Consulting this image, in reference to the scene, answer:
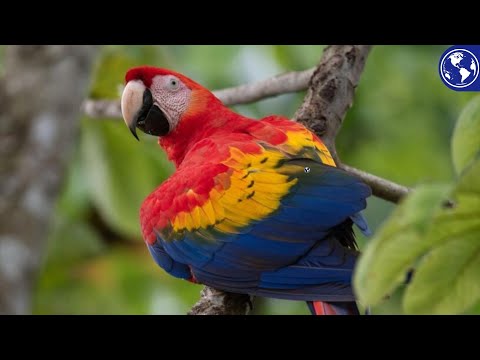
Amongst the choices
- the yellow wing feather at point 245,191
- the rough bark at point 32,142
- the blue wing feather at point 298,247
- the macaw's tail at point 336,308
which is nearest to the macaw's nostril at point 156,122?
the rough bark at point 32,142

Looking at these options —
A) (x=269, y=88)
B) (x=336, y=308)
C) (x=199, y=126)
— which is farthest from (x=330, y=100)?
(x=336, y=308)

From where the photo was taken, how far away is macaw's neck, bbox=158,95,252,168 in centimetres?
221

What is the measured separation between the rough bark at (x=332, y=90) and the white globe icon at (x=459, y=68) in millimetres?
508

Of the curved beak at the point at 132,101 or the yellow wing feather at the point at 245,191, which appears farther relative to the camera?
the curved beak at the point at 132,101

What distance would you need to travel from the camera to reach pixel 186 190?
1.82 m

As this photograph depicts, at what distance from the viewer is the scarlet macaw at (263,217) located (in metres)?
1.57

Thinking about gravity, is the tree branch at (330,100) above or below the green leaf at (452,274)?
above

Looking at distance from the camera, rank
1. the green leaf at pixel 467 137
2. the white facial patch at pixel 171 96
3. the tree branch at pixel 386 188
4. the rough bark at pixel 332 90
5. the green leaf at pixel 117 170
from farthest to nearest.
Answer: the green leaf at pixel 117 170, the white facial patch at pixel 171 96, the rough bark at pixel 332 90, the tree branch at pixel 386 188, the green leaf at pixel 467 137

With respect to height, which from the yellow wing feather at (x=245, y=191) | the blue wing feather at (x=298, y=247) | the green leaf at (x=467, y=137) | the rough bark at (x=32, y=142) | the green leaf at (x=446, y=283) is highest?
the rough bark at (x=32, y=142)

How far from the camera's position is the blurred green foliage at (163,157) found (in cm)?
283

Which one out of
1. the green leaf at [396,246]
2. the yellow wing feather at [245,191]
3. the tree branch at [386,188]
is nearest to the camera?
the green leaf at [396,246]

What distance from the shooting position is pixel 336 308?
1541mm

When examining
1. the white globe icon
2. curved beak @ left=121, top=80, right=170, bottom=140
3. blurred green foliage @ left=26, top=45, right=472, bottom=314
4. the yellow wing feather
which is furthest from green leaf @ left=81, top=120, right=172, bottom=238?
the white globe icon

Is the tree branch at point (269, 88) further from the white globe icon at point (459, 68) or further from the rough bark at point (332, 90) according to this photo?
the white globe icon at point (459, 68)
